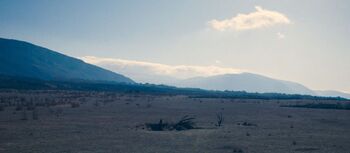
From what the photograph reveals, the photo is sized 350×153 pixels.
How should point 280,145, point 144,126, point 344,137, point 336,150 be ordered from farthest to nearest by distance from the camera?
point 144,126 < point 344,137 < point 280,145 < point 336,150

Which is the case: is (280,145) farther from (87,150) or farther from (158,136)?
A: (87,150)

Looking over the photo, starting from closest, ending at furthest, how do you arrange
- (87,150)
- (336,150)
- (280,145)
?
(87,150)
(336,150)
(280,145)

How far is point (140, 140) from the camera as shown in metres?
21.9

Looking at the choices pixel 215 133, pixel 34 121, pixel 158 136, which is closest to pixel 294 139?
pixel 215 133

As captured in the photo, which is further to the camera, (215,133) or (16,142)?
(215,133)

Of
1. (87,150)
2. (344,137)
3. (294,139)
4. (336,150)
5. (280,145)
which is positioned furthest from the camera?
(344,137)

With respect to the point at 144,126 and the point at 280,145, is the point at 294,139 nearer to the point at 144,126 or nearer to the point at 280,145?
the point at 280,145

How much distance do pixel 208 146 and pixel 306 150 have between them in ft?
15.5

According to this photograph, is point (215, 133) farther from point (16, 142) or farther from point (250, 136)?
point (16, 142)

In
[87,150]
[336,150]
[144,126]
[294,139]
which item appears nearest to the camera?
[87,150]

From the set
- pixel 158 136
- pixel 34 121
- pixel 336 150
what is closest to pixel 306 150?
pixel 336 150

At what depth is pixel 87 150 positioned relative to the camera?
18.2 metres

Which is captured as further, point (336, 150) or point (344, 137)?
point (344, 137)

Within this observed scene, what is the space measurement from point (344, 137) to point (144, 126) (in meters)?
13.4
